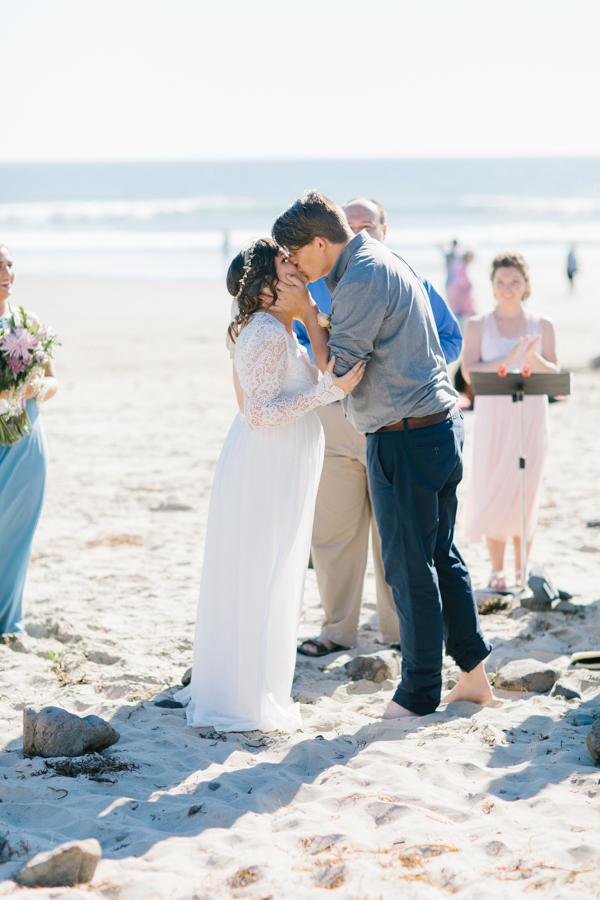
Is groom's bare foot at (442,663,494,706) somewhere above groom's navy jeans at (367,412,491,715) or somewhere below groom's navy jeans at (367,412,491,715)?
below

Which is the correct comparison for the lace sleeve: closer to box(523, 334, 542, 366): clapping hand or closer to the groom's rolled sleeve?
the groom's rolled sleeve

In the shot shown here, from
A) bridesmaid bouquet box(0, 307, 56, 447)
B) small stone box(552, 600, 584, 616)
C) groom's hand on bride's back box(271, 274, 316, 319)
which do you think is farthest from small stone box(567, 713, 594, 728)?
bridesmaid bouquet box(0, 307, 56, 447)

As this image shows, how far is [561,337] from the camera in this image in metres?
16.4

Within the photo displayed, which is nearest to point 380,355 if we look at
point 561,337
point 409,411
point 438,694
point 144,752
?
point 409,411

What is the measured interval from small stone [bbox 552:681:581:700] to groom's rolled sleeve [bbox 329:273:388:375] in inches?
75.0

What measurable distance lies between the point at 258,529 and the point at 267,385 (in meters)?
0.63

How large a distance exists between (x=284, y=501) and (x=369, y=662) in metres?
1.16

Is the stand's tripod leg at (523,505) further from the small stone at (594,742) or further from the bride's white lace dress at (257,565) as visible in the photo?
the small stone at (594,742)

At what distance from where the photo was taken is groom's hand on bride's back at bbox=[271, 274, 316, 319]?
3.62 meters

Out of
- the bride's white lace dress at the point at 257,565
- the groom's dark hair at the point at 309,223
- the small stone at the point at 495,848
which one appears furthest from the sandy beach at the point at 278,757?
the groom's dark hair at the point at 309,223

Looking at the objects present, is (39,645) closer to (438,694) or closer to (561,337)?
(438,694)

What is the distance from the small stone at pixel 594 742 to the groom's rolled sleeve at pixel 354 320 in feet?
5.66

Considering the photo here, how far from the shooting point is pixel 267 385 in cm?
358

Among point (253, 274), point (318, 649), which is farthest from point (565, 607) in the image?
point (253, 274)
